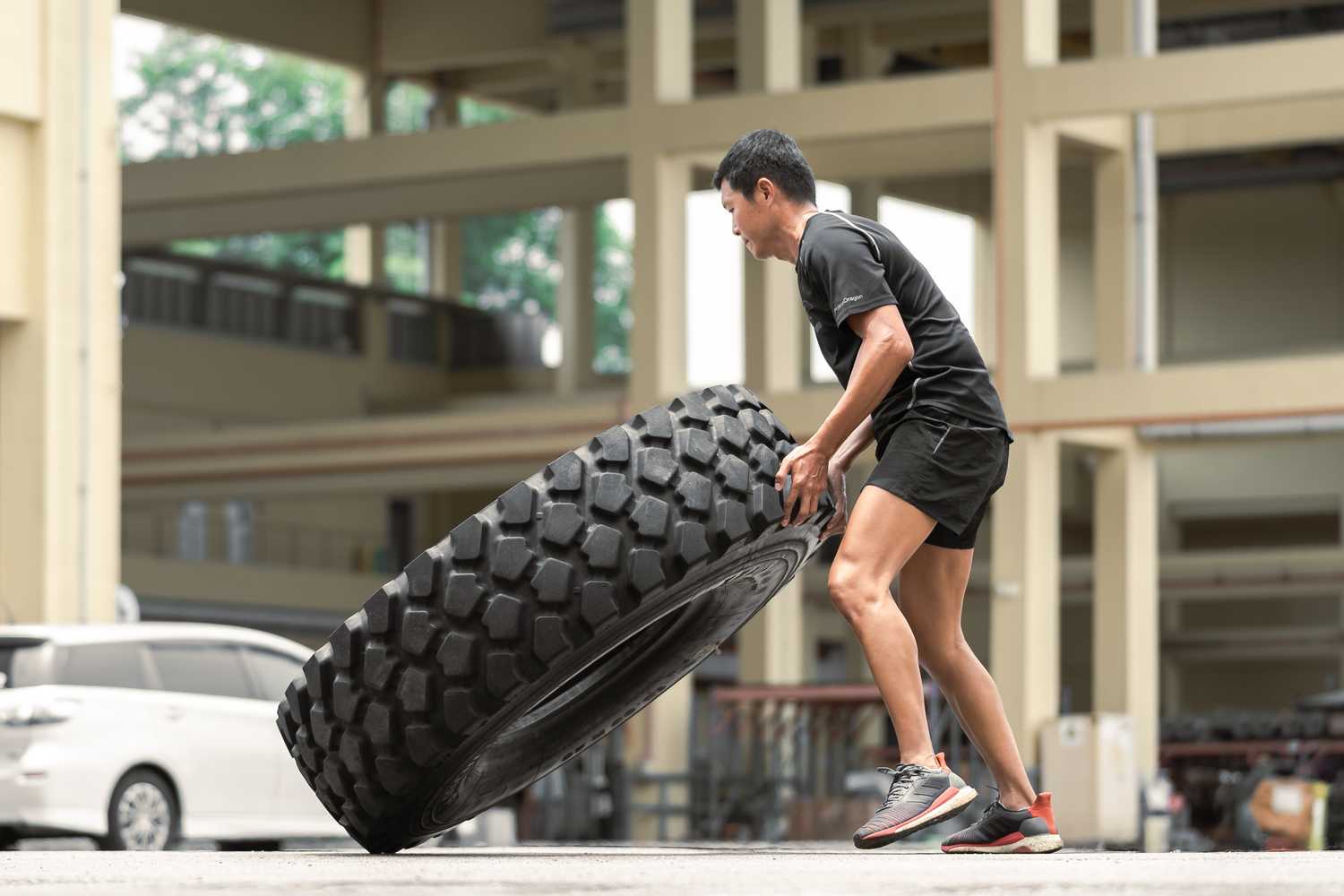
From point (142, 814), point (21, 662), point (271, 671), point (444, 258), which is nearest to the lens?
point (21, 662)

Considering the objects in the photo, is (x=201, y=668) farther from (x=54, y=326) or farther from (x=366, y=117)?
(x=366, y=117)

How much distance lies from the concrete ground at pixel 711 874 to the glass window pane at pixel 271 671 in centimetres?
943

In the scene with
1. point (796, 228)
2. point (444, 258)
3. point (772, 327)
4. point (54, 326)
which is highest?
point (444, 258)

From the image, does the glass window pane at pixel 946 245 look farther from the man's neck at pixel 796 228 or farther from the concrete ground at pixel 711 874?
the concrete ground at pixel 711 874

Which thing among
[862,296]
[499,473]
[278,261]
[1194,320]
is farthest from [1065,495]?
[862,296]

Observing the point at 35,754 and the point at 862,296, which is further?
the point at 35,754

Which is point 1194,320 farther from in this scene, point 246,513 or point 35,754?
point 35,754

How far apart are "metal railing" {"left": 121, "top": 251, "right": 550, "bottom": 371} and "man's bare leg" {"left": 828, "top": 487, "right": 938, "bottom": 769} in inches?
1122

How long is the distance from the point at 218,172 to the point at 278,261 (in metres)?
28.3

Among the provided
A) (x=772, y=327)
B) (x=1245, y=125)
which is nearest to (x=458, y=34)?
(x=772, y=327)

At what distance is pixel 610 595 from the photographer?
553 cm

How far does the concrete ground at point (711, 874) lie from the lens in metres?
3.75

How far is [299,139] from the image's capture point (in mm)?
55281

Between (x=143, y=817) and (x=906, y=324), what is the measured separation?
905 centimetres
